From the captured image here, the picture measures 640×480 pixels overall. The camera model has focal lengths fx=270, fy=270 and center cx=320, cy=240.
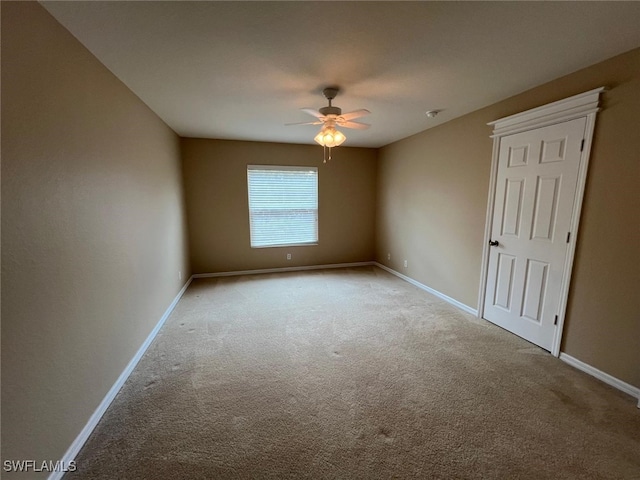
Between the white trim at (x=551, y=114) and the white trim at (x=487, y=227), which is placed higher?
the white trim at (x=551, y=114)

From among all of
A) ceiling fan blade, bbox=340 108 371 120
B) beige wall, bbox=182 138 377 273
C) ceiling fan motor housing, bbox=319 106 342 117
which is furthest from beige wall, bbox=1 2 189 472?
beige wall, bbox=182 138 377 273

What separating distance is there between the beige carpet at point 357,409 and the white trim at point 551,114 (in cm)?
208

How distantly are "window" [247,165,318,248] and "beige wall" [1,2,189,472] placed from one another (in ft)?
8.10

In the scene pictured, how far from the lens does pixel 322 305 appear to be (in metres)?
3.60

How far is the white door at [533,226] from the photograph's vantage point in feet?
7.58

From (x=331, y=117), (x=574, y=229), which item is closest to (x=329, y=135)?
(x=331, y=117)

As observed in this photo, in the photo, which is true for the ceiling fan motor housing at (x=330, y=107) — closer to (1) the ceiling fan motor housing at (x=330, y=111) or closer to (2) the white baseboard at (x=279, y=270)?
(1) the ceiling fan motor housing at (x=330, y=111)

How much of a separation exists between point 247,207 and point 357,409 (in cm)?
381

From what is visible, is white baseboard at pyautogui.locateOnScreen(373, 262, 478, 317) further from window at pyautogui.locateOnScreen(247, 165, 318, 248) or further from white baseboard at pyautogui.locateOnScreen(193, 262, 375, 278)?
window at pyautogui.locateOnScreen(247, 165, 318, 248)

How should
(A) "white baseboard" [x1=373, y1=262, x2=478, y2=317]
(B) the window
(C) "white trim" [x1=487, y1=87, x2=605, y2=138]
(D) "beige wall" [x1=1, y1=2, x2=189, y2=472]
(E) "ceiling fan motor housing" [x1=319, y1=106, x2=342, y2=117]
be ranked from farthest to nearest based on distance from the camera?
1. (B) the window
2. (A) "white baseboard" [x1=373, y1=262, x2=478, y2=317]
3. (E) "ceiling fan motor housing" [x1=319, y1=106, x2=342, y2=117]
4. (C) "white trim" [x1=487, y1=87, x2=605, y2=138]
5. (D) "beige wall" [x1=1, y1=2, x2=189, y2=472]

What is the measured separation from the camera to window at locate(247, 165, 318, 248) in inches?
192

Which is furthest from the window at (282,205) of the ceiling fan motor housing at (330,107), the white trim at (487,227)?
the white trim at (487,227)

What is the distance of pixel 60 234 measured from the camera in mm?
1494

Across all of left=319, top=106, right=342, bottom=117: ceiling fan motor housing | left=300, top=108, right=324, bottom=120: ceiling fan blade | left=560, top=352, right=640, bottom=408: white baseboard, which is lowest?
left=560, top=352, right=640, bottom=408: white baseboard
